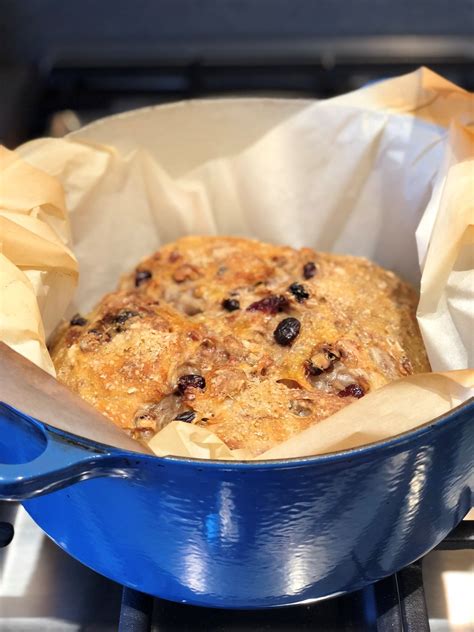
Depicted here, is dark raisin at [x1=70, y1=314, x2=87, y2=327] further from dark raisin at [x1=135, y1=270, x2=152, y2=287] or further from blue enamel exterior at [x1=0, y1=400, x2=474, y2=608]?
blue enamel exterior at [x1=0, y1=400, x2=474, y2=608]

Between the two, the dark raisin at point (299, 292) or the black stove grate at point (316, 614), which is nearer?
the black stove grate at point (316, 614)

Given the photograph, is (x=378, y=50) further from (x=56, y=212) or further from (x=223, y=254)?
(x=56, y=212)

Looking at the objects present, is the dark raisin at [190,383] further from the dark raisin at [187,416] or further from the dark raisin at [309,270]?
the dark raisin at [309,270]

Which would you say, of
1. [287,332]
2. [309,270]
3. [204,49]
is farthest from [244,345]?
[204,49]

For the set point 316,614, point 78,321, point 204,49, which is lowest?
point 316,614

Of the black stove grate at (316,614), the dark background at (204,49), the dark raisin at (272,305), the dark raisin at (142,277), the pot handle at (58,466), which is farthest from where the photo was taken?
the dark background at (204,49)

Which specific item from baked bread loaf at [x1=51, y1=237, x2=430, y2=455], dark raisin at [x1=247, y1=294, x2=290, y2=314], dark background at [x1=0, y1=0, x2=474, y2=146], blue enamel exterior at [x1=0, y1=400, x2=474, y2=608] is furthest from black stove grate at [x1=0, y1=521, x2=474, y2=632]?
dark background at [x1=0, y1=0, x2=474, y2=146]

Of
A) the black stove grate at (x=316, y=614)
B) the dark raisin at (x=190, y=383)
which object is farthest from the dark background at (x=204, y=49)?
the black stove grate at (x=316, y=614)

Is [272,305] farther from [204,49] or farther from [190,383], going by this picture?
[204,49]
